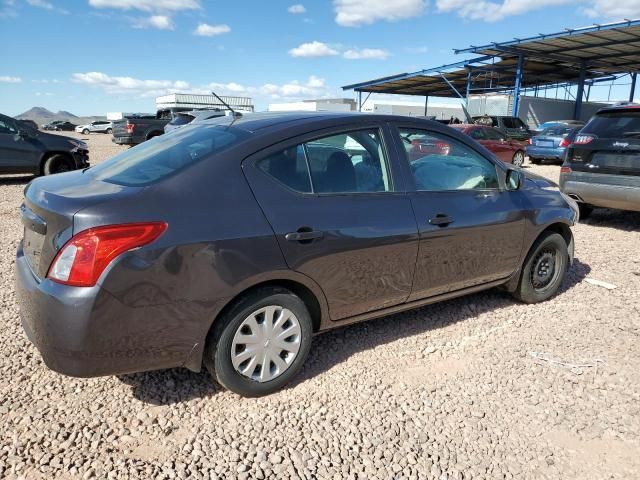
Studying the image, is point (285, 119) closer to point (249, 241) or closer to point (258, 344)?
point (249, 241)

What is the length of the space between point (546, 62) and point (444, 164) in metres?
31.3

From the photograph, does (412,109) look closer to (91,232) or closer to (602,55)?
(602,55)

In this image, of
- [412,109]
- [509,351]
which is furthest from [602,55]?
[509,351]

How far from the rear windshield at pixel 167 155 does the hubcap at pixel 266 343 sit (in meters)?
0.93

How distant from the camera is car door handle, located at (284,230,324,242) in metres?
2.78

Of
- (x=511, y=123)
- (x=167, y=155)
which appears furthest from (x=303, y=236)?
(x=511, y=123)

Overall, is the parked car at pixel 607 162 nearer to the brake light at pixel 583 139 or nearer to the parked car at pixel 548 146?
the brake light at pixel 583 139

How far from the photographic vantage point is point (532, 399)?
304 cm

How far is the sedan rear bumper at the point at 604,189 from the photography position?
654cm

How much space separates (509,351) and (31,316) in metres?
3.08

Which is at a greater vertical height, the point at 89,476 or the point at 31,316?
the point at 31,316

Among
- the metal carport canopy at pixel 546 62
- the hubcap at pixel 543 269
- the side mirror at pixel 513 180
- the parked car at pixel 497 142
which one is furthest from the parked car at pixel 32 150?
the metal carport canopy at pixel 546 62

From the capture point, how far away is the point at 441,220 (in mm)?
3492

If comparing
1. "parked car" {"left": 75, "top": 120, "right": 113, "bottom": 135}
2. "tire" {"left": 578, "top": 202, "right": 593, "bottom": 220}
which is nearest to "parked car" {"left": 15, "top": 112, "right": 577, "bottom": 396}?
"tire" {"left": 578, "top": 202, "right": 593, "bottom": 220}
